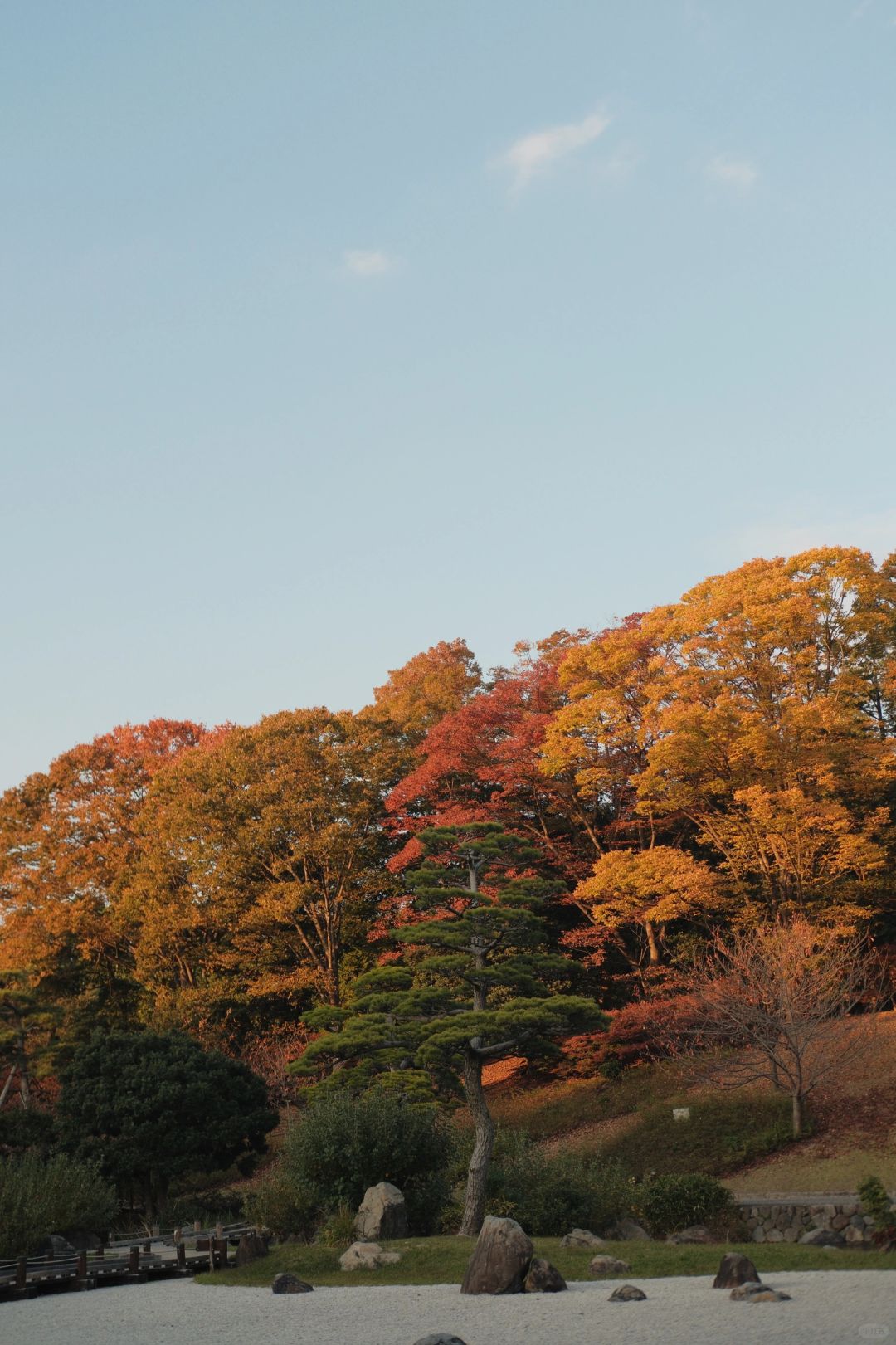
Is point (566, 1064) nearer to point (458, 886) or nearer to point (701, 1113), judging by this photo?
point (701, 1113)

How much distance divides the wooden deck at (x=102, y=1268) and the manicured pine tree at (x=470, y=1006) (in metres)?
2.87

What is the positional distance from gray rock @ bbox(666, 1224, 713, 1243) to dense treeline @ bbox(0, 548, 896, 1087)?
30.8ft

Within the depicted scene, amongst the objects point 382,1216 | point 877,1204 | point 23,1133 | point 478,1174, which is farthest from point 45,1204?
point 877,1204

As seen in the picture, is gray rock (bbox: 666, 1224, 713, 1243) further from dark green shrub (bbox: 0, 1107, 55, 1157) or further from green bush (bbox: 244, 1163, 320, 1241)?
dark green shrub (bbox: 0, 1107, 55, 1157)

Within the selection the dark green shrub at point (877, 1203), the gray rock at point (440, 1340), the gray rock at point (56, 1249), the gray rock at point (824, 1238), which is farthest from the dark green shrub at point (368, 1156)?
the gray rock at point (440, 1340)

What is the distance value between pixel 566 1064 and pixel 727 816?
7124 millimetres

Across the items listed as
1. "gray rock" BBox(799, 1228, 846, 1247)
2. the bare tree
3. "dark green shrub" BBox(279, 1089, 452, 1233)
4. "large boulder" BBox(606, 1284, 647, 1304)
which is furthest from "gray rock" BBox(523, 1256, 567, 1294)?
the bare tree

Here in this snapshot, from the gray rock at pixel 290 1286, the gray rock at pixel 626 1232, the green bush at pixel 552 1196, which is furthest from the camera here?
the green bush at pixel 552 1196

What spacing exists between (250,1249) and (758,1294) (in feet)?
26.1

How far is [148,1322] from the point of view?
464 inches

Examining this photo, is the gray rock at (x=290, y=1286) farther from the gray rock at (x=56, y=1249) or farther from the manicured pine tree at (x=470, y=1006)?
the gray rock at (x=56, y=1249)

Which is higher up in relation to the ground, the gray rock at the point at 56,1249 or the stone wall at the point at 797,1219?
the gray rock at the point at 56,1249

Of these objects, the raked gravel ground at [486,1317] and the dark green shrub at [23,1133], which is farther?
the dark green shrub at [23,1133]

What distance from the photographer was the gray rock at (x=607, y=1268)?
492 inches
